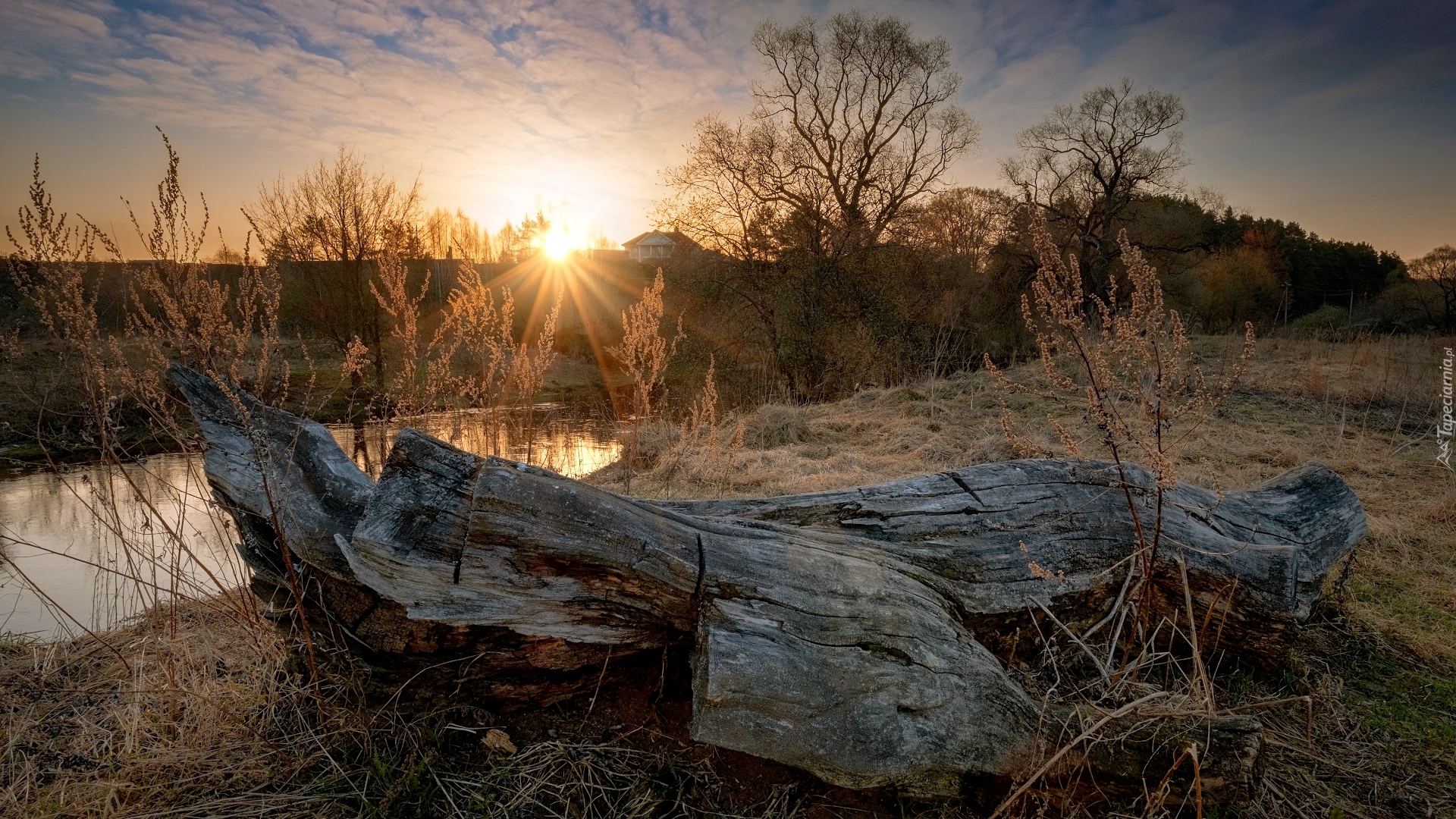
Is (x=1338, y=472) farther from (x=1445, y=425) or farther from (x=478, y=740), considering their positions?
(x=478, y=740)

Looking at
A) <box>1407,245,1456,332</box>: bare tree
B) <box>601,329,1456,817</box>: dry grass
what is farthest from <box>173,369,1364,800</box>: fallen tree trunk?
<box>1407,245,1456,332</box>: bare tree

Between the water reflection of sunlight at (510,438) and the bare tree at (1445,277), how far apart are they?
25.5 m

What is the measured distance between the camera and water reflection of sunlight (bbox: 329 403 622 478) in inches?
191

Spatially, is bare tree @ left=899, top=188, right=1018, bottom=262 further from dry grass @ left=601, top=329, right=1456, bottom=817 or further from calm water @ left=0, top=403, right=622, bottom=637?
calm water @ left=0, top=403, right=622, bottom=637

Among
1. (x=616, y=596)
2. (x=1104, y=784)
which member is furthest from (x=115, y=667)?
(x=1104, y=784)

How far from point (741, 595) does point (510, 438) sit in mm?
4314

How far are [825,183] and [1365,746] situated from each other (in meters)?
16.4

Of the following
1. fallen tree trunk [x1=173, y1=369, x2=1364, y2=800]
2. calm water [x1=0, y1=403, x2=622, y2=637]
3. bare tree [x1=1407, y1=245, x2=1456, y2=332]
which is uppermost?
bare tree [x1=1407, y1=245, x2=1456, y2=332]

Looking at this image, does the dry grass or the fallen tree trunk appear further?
the dry grass

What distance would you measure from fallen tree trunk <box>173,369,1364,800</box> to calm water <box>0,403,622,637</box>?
84 centimetres

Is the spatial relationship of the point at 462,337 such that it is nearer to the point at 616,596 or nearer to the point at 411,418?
the point at 411,418

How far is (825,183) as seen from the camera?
1698 cm

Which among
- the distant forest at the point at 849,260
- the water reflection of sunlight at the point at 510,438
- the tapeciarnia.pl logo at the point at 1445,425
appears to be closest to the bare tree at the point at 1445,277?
the distant forest at the point at 849,260

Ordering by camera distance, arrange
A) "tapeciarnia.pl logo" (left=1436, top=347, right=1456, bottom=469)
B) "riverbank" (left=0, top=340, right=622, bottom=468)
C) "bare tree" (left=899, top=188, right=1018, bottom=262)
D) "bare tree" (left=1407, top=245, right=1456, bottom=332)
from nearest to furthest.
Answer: "riverbank" (left=0, top=340, right=622, bottom=468), "tapeciarnia.pl logo" (left=1436, top=347, right=1456, bottom=469), "bare tree" (left=899, top=188, right=1018, bottom=262), "bare tree" (left=1407, top=245, right=1456, bottom=332)
